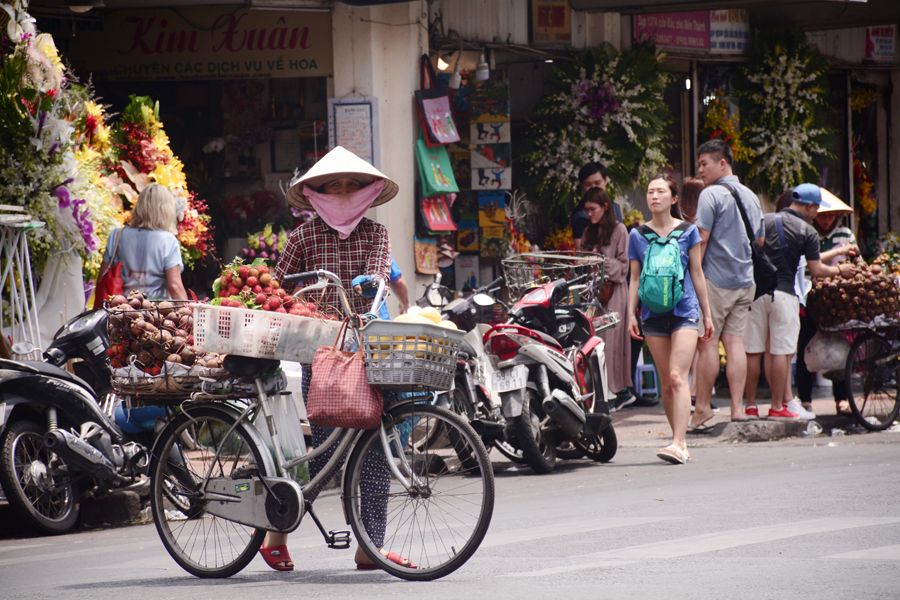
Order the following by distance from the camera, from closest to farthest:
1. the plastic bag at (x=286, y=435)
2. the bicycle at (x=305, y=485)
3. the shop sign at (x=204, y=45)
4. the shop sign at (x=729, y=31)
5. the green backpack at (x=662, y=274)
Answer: the bicycle at (x=305, y=485) < the plastic bag at (x=286, y=435) < the green backpack at (x=662, y=274) < the shop sign at (x=204, y=45) < the shop sign at (x=729, y=31)

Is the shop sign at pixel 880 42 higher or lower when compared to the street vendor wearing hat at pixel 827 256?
higher

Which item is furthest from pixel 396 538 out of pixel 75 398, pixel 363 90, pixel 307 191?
pixel 363 90

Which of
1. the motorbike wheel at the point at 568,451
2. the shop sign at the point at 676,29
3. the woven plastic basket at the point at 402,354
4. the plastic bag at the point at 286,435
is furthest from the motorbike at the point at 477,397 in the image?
the shop sign at the point at 676,29

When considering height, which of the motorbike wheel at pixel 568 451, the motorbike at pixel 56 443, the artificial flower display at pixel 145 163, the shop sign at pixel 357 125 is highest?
the shop sign at pixel 357 125

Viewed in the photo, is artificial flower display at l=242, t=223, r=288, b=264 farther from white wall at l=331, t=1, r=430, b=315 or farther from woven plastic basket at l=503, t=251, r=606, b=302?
woven plastic basket at l=503, t=251, r=606, b=302

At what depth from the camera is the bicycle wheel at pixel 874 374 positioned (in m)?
10.1

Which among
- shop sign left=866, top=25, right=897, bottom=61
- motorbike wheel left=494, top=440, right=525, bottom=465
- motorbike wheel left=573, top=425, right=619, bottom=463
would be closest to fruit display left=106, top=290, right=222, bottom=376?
motorbike wheel left=494, top=440, right=525, bottom=465

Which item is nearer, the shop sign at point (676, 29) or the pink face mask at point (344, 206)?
the pink face mask at point (344, 206)

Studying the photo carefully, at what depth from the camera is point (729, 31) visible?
50.9 feet

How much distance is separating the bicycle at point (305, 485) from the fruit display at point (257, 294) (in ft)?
0.73

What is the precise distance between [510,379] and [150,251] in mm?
2822

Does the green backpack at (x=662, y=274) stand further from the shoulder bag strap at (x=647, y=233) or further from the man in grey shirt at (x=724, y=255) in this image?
the man in grey shirt at (x=724, y=255)

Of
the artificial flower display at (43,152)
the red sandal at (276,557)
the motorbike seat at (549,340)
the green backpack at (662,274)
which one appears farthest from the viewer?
the motorbike seat at (549,340)

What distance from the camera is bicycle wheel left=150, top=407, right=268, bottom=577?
4.93 m
